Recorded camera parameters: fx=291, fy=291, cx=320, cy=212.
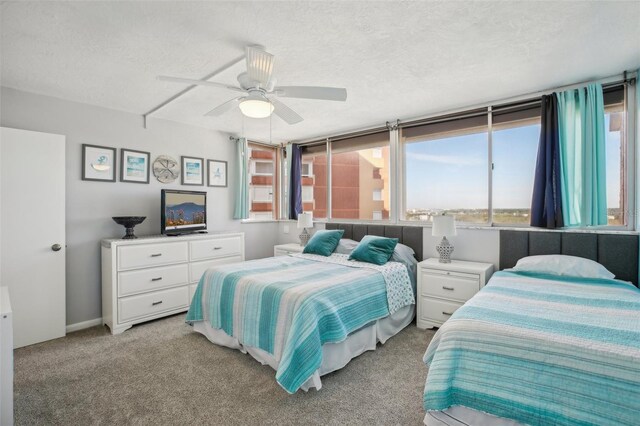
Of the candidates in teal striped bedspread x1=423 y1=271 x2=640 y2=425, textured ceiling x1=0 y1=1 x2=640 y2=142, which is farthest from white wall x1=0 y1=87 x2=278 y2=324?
teal striped bedspread x1=423 y1=271 x2=640 y2=425

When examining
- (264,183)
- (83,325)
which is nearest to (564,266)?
(264,183)

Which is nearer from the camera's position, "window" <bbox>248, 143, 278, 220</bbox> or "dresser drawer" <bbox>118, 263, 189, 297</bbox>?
"dresser drawer" <bbox>118, 263, 189, 297</bbox>

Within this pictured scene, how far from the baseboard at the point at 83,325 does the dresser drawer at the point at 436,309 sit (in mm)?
3694

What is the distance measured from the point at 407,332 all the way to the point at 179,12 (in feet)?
10.9

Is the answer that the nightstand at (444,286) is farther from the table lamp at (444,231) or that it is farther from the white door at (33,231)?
the white door at (33,231)

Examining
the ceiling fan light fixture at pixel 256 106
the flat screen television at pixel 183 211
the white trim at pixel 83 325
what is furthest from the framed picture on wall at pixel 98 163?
the ceiling fan light fixture at pixel 256 106

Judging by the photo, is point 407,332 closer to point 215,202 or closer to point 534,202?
point 534,202

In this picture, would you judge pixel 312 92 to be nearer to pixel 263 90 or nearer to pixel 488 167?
pixel 263 90

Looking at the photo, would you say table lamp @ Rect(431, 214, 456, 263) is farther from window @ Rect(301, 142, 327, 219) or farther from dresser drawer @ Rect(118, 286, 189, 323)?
dresser drawer @ Rect(118, 286, 189, 323)

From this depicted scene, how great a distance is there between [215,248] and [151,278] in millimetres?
845

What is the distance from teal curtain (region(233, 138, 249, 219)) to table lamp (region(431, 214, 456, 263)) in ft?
9.73

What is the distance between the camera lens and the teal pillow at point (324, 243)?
12.3ft

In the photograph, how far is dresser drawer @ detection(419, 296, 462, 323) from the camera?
2998 mm

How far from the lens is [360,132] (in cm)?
447
